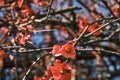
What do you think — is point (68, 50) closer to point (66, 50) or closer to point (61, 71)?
point (66, 50)

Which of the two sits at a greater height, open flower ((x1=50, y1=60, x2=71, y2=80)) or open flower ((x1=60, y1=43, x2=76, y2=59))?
open flower ((x1=60, y1=43, x2=76, y2=59))

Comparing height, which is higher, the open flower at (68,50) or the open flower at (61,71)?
the open flower at (68,50)

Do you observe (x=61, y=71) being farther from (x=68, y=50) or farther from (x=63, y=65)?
(x=68, y=50)

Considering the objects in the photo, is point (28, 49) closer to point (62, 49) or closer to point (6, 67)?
point (62, 49)

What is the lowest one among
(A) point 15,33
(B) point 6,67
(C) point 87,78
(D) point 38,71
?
(C) point 87,78

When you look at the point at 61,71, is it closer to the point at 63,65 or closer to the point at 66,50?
the point at 63,65

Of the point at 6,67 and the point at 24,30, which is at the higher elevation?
the point at 24,30

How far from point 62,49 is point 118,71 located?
3583mm

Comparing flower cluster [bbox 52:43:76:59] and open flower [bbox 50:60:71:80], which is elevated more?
flower cluster [bbox 52:43:76:59]

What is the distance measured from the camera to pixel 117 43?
560cm

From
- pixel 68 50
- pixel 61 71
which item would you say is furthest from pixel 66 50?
pixel 61 71

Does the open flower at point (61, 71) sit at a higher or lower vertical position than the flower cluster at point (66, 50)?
lower

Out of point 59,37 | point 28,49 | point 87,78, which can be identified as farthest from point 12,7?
point 59,37

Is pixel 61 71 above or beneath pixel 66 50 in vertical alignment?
beneath
